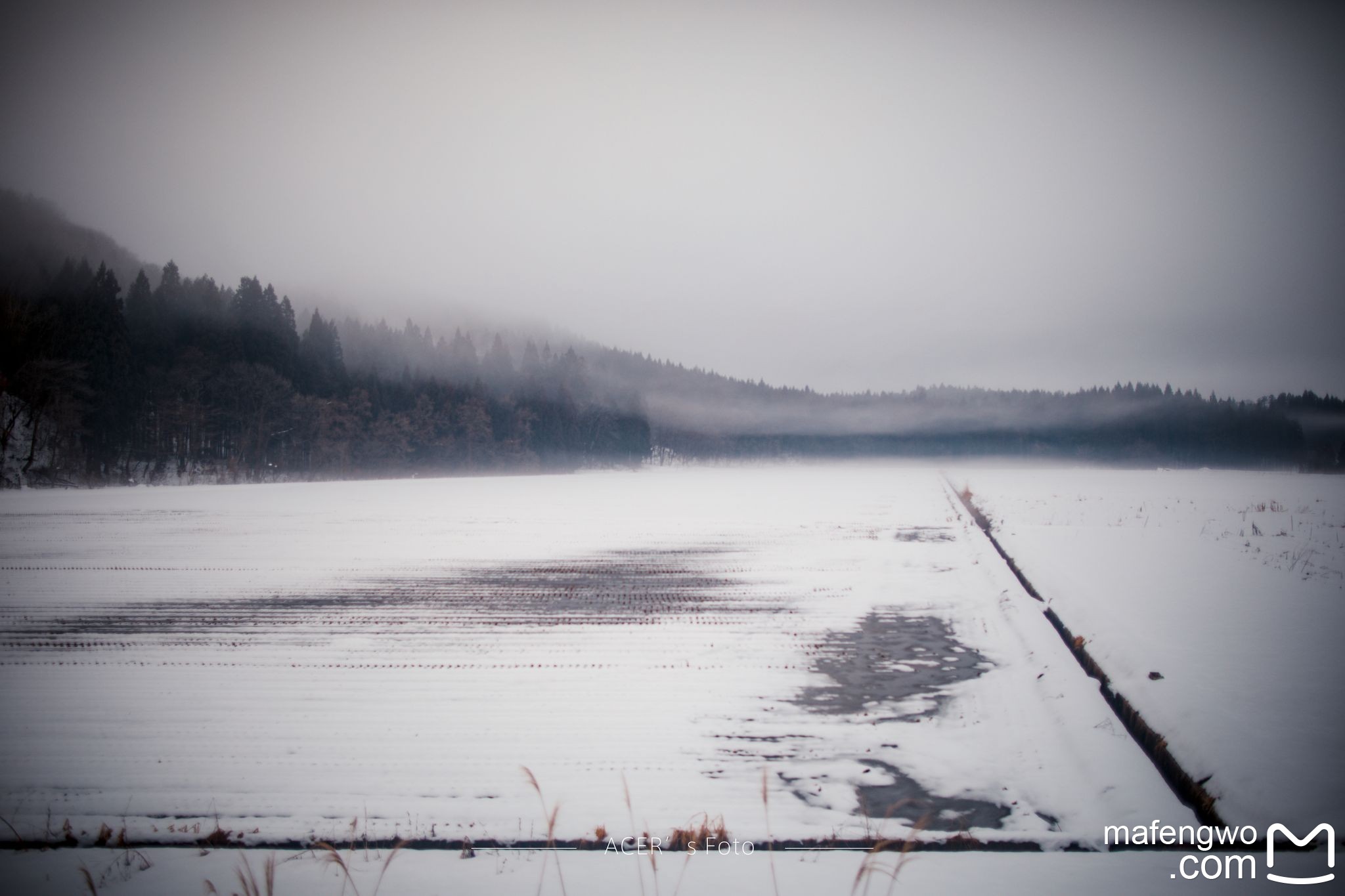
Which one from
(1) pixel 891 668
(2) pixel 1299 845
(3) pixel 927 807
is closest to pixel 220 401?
(1) pixel 891 668

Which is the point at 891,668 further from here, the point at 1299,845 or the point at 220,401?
the point at 220,401

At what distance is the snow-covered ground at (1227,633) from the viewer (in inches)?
179

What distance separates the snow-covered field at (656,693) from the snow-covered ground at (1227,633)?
0.13 ft

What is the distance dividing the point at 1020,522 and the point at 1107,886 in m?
19.0

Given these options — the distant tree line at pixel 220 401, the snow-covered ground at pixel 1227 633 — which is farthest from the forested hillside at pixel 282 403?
the snow-covered ground at pixel 1227 633

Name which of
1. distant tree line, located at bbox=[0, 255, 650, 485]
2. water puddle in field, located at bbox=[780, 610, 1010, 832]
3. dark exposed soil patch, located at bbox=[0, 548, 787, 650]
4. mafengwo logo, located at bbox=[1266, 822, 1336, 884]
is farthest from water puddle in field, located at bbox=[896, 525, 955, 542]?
distant tree line, located at bbox=[0, 255, 650, 485]

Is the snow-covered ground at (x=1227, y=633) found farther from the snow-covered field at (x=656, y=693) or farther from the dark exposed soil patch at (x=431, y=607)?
the dark exposed soil patch at (x=431, y=607)

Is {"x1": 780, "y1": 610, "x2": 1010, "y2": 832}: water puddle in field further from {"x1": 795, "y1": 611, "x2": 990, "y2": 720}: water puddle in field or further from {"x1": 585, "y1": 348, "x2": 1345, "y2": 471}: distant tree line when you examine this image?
{"x1": 585, "y1": 348, "x2": 1345, "y2": 471}: distant tree line

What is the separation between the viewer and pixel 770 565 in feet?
47.7

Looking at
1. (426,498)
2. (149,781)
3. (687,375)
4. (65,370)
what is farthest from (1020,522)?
(687,375)

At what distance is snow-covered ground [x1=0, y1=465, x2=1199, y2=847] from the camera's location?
14.4 feet

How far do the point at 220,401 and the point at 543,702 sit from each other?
62.0 m

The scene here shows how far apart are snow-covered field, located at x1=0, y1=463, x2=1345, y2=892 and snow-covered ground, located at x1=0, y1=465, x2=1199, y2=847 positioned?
0.03 metres

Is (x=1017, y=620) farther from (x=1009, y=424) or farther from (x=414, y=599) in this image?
(x=1009, y=424)
